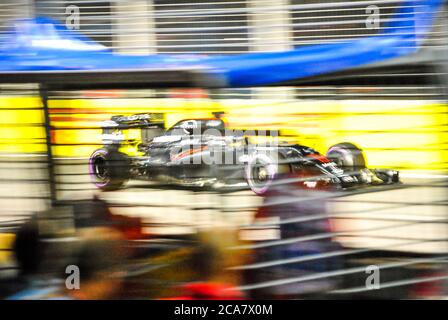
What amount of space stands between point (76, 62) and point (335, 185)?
45.6 inches

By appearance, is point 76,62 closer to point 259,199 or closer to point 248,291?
point 259,199

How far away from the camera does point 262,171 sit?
2.43m

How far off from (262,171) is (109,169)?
23.5 inches

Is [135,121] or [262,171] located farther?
[135,121]

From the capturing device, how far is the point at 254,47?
2984mm

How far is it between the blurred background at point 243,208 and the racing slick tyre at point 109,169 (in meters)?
0.03

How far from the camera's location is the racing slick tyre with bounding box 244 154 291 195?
7.91 feet

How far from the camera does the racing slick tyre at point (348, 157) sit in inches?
96.0
